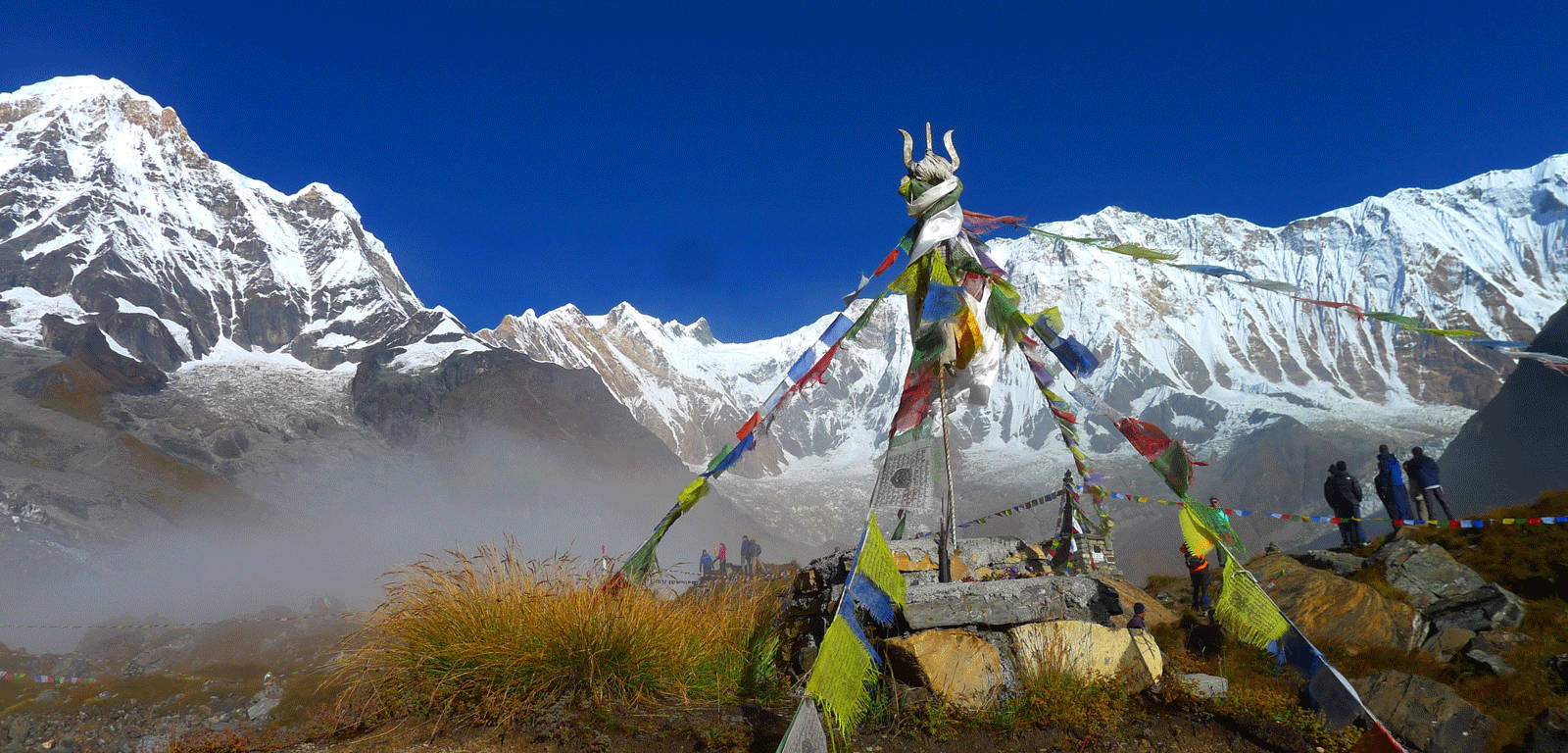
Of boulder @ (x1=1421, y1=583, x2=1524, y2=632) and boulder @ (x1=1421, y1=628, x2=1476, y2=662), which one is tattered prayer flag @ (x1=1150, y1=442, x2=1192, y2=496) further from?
boulder @ (x1=1421, y1=583, x2=1524, y2=632)

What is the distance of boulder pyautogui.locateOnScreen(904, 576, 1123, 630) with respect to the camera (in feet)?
17.0

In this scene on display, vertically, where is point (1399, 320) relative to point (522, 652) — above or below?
above

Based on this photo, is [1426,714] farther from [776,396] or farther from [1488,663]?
[776,396]

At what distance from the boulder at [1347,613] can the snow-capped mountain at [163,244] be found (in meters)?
146

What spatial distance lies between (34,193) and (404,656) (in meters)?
188

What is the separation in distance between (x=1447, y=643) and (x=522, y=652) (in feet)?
28.1

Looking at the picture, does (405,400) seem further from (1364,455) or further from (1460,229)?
(1460,229)

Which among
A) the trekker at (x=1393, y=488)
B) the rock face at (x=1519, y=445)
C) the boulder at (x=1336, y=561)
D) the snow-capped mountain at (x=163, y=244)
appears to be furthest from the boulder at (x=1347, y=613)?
the snow-capped mountain at (x=163, y=244)

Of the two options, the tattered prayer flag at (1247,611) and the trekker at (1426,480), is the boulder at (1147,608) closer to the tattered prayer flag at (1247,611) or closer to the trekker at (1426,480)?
the trekker at (1426,480)

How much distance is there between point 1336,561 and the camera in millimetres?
11281

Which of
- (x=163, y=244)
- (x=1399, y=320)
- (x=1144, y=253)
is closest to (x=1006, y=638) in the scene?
(x=1144, y=253)

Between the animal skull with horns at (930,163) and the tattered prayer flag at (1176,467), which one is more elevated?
the animal skull with horns at (930,163)

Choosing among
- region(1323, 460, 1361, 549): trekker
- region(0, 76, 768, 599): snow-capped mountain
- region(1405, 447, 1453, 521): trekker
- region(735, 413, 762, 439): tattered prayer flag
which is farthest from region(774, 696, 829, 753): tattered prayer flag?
region(0, 76, 768, 599): snow-capped mountain

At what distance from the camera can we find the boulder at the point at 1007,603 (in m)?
5.17
